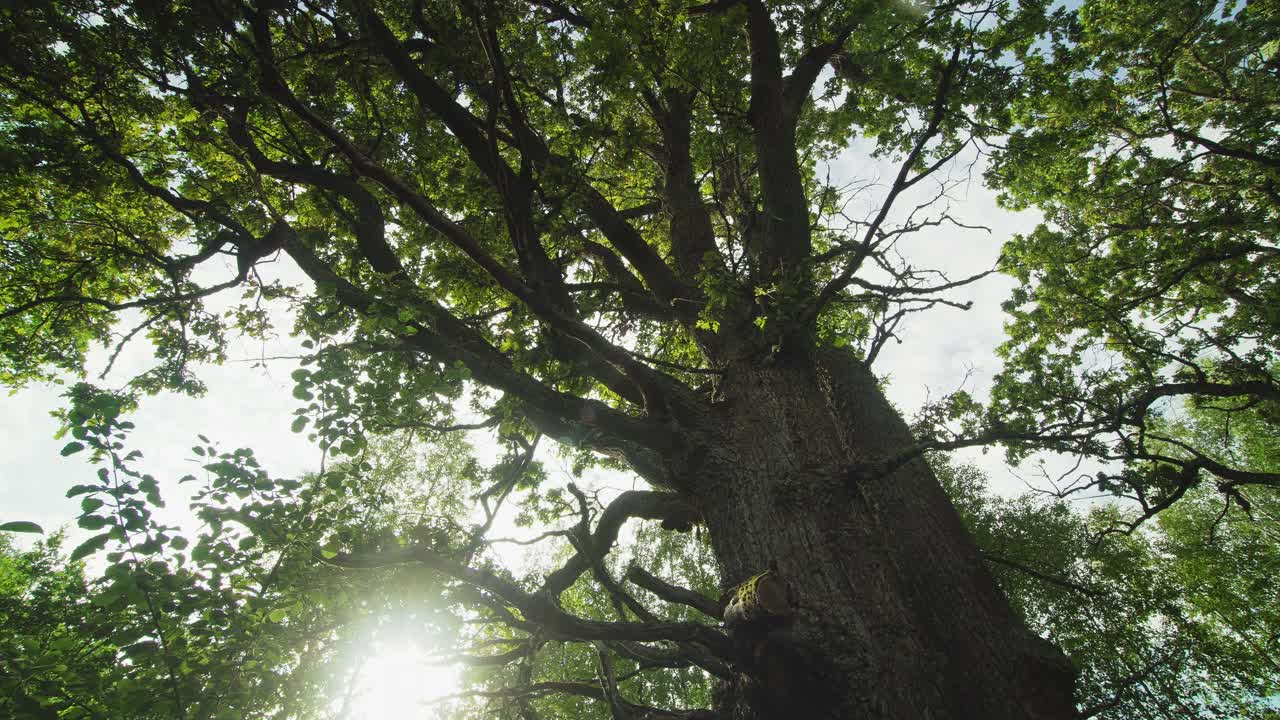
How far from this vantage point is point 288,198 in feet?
21.2

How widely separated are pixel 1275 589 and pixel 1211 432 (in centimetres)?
661

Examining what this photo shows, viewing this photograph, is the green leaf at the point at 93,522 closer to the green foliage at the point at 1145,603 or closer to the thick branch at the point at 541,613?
the thick branch at the point at 541,613

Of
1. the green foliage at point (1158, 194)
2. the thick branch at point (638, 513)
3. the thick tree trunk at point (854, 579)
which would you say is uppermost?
the green foliage at point (1158, 194)

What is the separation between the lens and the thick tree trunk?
2.73 m

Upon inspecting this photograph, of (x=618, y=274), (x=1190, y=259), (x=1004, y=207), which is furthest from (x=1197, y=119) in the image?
(x=618, y=274)

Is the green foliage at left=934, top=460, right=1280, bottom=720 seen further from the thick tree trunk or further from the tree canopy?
the thick tree trunk

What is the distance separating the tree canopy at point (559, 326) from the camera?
9.15ft

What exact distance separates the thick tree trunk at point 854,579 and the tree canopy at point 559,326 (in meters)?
0.02

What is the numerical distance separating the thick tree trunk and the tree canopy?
0.02m

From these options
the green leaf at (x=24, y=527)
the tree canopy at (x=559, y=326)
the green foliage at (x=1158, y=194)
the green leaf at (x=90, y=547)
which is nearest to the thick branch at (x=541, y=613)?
the tree canopy at (x=559, y=326)

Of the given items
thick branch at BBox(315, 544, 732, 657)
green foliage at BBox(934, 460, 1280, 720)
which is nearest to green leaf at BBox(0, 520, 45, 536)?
thick branch at BBox(315, 544, 732, 657)

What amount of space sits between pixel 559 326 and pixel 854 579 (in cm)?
256

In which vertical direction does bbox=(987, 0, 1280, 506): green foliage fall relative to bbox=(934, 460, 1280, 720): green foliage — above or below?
above

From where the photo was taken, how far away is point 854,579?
3.14 metres
